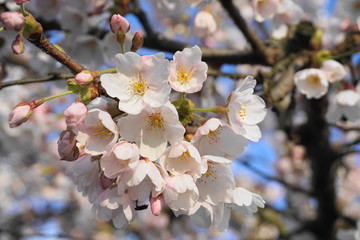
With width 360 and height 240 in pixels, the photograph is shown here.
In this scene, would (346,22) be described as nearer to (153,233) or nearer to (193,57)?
(193,57)

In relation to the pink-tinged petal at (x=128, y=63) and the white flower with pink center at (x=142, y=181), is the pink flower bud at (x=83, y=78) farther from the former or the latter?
the white flower with pink center at (x=142, y=181)

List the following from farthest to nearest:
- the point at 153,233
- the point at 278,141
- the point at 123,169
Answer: the point at 278,141 < the point at 153,233 < the point at 123,169

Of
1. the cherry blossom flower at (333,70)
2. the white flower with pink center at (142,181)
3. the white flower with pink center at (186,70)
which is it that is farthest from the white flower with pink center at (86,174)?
the cherry blossom flower at (333,70)

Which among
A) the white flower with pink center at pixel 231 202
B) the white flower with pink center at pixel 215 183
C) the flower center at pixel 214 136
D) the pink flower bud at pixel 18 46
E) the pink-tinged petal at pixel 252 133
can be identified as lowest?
the white flower with pink center at pixel 231 202

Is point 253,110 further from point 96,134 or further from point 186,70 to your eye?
point 96,134

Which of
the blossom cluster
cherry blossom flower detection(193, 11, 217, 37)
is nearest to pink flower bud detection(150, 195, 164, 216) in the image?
the blossom cluster

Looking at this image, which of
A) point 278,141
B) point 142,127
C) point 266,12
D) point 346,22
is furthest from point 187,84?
point 278,141
